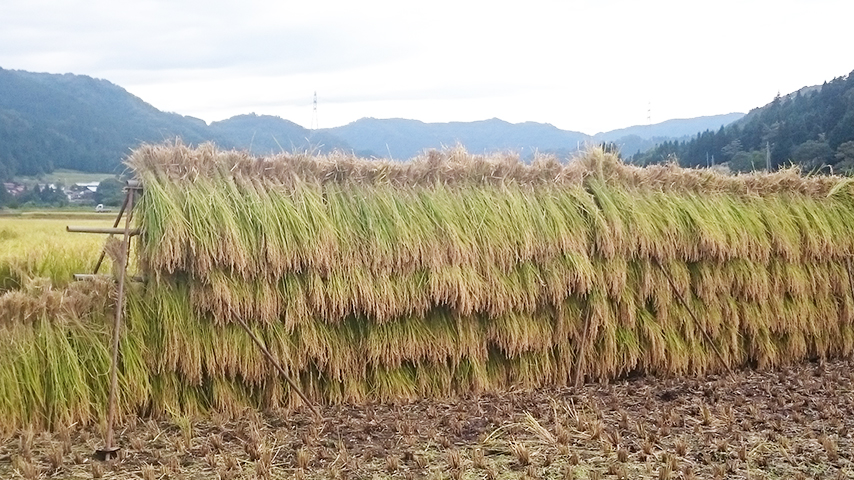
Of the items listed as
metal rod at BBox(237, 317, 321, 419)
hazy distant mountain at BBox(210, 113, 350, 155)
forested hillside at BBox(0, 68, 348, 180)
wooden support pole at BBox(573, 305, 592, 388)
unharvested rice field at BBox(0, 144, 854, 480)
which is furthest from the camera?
forested hillside at BBox(0, 68, 348, 180)

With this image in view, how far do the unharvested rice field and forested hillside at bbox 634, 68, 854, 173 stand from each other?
10.2 metres

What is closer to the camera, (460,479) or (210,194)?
(460,479)

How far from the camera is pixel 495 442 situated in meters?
4.32

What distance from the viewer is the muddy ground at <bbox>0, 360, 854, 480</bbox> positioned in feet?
12.6

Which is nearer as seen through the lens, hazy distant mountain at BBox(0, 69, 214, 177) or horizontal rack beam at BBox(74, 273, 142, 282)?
horizontal rack beam at BBox(74, 273, 142, 282)

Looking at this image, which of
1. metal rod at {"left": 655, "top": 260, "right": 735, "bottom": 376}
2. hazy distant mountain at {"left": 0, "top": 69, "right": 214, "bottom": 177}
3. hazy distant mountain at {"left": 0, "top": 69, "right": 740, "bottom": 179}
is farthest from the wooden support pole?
hazy distant mountain at {"left": 0, "top": 69, "right": 214, "bottom": 177}

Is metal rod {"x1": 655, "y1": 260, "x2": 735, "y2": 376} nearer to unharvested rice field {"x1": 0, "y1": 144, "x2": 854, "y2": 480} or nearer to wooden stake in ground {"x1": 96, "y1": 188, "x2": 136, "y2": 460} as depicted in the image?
unharvested rice field {"x1": 0, "y1": 144, "x2": 854, "y2": 480}

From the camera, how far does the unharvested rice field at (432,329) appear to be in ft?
13.7

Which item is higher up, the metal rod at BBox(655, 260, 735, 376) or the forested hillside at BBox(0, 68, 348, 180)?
the forested hillside at BBox(0, 68, 348, 180)

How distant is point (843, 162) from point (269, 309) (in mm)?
15605

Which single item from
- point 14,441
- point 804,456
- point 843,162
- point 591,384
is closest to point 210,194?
point 14,441

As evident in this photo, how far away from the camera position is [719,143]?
20.8 m

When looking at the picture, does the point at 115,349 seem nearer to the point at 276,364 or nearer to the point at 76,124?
the point at 276,364

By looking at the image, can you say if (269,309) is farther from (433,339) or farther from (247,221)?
(433,339)
